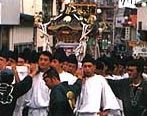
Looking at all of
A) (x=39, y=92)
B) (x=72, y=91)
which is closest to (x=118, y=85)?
(x=72, y=91)

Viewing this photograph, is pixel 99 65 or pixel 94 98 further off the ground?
pixel 99 65

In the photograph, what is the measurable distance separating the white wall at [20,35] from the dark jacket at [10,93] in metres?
15.3

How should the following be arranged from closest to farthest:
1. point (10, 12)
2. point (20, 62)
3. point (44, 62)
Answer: point (44, 62)
point (20, 62)
point (10, 12)

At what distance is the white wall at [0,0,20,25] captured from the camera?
22594 millimetres

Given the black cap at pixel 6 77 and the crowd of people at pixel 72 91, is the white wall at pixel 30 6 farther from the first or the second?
the black cap at pixel 6 77

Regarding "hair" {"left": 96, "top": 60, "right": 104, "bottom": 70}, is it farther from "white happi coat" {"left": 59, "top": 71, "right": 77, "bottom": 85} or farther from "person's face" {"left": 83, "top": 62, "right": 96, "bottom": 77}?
"person's face" {"left": 83, "top": 62, "right": 96, "bottom": 77}

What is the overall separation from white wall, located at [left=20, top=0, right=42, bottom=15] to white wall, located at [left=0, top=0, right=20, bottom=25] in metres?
1.41

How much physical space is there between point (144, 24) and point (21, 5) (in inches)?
320

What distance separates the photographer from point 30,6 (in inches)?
1166

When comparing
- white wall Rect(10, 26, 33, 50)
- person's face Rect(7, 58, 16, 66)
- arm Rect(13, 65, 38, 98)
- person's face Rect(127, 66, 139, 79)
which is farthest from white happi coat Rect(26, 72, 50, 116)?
white wall Rect(10, 26, 33, 50)

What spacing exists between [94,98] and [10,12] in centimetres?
1562

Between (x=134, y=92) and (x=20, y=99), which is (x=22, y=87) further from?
(x=134, y=92)

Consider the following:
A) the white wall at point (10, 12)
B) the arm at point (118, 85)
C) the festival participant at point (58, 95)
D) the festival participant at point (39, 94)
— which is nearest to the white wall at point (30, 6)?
the white wall at point (10, 12)

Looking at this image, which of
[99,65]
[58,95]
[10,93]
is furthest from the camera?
[99,65]
